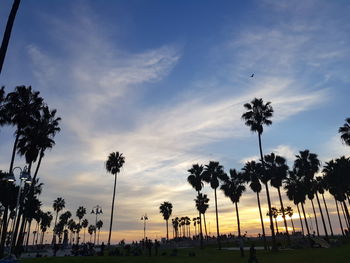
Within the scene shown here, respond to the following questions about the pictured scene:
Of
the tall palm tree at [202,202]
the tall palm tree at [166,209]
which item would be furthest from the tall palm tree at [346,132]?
the tall palm tree at [166,209]

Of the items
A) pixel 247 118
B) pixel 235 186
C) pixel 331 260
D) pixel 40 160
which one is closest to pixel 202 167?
pixel 235 186

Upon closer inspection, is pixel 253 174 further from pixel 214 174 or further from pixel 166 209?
pixel 166 209

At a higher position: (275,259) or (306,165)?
(306,165)

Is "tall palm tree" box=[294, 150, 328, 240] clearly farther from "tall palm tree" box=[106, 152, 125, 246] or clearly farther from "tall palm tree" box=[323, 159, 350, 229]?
"tall palm tree" box=[106, 152, 125, 246]

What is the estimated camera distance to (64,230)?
160m

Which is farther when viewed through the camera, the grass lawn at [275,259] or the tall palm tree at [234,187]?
the tall palm tree at [234,187]

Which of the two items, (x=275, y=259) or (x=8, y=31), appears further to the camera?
(x=275, y=259)

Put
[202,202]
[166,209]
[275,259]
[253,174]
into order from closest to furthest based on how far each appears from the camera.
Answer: [275,259]
[253,174]
[202,202]
[166,209]

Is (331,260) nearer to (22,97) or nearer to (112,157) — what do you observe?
(22,97)

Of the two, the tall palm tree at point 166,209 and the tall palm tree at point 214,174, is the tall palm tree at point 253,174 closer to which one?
the tall palm tree at point 214,174

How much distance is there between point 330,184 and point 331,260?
1728 inches

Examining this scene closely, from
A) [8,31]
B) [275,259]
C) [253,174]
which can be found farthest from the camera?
[253,174]

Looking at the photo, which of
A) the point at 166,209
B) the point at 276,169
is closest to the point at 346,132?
the point at 276,169

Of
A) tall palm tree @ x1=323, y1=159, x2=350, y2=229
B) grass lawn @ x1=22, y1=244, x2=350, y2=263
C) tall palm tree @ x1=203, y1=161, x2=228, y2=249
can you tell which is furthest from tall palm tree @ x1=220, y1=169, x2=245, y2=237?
grass lawn @ x1=22, y1=244, x2=350, y2=263
